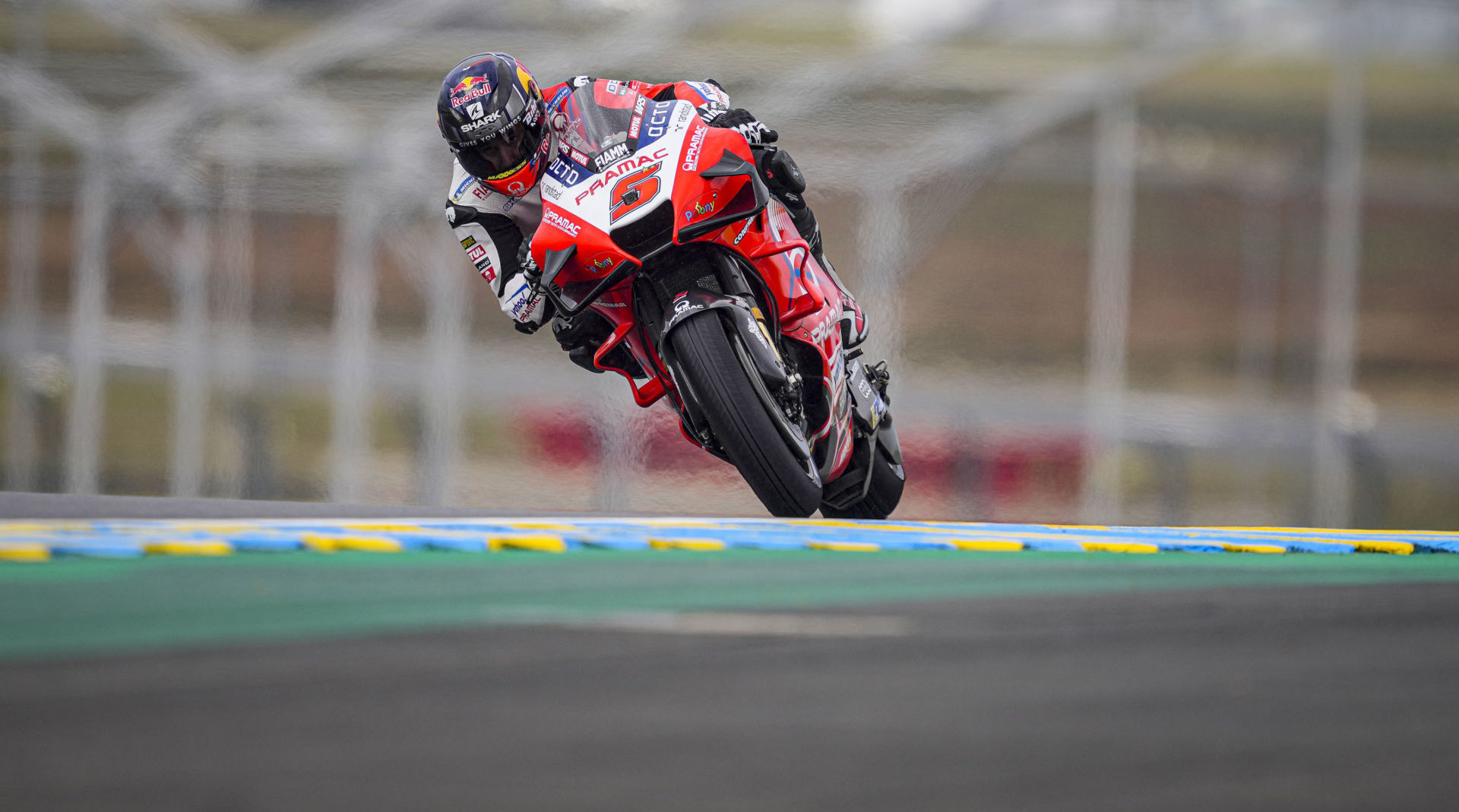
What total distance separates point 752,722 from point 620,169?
165 cm

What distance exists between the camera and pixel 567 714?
1.15 m

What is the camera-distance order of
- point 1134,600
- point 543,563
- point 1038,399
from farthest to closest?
1. point 1038,399
2. point 543,563
3. point 1134,600

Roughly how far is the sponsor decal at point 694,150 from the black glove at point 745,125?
9cm

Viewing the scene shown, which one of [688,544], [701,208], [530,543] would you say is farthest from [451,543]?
[701,208]

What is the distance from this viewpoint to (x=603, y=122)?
2754 mm

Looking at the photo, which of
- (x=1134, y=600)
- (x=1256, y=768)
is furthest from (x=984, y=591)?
(x=1256, y=768)

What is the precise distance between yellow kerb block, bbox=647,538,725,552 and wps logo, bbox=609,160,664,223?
2.14 feet

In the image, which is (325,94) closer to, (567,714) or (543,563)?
(543,563)

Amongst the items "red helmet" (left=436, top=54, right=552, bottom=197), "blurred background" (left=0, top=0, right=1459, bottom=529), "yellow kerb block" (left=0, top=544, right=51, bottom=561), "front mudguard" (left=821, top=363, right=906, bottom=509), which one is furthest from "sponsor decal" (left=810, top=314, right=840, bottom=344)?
"blurred background" (left=0, top=0, right=1459, bottom=529)

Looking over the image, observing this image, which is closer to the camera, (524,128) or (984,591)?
(984,591)

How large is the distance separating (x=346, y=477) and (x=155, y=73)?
2.33 metres

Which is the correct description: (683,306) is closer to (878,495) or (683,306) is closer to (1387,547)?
(878,495)

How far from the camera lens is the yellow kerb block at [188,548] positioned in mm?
2012

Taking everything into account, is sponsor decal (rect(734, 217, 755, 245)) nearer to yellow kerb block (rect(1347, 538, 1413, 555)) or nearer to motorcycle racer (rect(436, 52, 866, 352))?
motorcycle racer (rect(436, 52, 866, 352))
